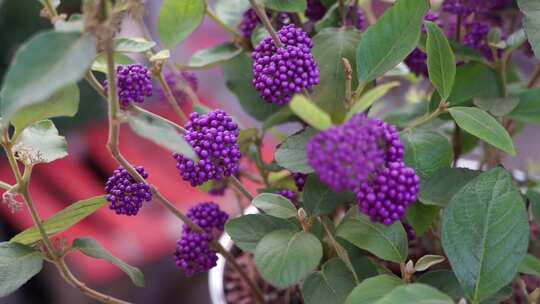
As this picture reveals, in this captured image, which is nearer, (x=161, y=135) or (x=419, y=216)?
(x=161, y=135)

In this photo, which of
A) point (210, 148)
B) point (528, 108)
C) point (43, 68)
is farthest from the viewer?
point (528, 108)

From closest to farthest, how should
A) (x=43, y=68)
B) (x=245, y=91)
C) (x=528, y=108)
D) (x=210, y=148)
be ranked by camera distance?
(x=43, y=68) → (x=210, y=148) → (x=528, y=108) → (x=245, y=91)

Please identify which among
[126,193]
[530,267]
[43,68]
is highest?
[43,68]

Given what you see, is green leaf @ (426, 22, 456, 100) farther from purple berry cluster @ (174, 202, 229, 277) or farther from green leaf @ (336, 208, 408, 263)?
purple berry cluster @ (174, 202, 229, 277)

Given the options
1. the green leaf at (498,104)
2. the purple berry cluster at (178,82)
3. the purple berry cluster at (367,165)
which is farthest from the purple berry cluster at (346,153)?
the purple berry cluster at (178,82)

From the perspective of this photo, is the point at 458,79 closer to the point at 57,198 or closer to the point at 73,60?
the point at 73,60

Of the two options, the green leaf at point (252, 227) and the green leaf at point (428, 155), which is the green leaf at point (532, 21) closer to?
the green leaf at point (428, 155)

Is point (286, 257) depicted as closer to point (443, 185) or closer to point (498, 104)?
point (443, 185)

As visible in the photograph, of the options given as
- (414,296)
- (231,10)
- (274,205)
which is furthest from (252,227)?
(231,10)
